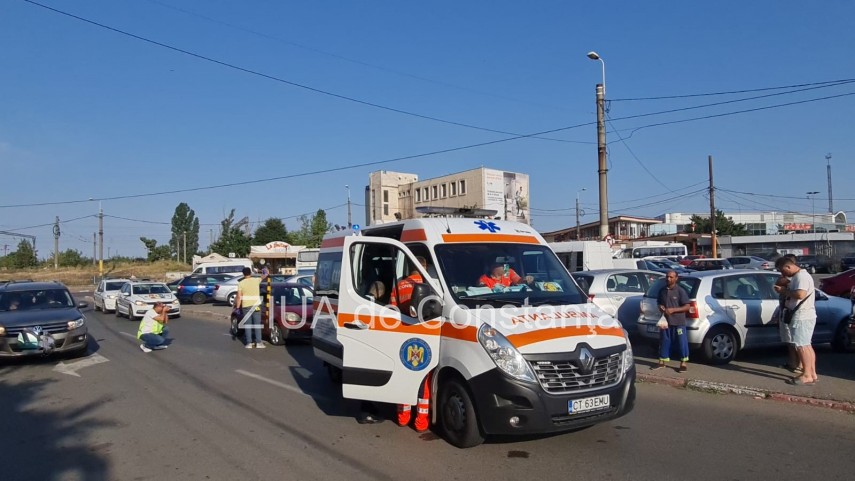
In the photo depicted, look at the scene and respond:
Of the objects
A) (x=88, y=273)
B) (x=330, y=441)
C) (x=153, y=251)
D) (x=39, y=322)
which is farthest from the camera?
(x=153, y=251)

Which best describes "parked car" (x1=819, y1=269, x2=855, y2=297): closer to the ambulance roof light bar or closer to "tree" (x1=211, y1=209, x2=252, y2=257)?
the ambulance roof light bar

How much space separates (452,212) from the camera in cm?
823

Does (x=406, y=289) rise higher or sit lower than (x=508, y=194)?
lower

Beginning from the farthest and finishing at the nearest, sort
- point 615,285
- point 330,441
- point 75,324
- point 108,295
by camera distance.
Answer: point 108,295 → point 615,285 → point 75,324 → point 330,441

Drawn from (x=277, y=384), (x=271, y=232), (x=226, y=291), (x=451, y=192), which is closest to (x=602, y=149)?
(x=277, y=384)

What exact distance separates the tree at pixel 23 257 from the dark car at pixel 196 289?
6503cm

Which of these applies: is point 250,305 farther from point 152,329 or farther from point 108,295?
point 108,295

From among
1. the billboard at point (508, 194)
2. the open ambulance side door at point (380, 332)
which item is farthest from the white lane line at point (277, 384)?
the billboard at point (508, 194)

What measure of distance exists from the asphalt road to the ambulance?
0.43 m

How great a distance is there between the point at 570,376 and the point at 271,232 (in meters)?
93.0

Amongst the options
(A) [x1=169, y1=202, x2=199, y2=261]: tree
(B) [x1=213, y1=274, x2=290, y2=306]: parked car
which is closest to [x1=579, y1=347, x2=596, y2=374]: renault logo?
(B) [x1=213, y1=274, x2=290, y2=306]: parked car

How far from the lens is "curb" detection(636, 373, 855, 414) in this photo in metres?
7.38

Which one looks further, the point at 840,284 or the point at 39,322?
the point at 840,284

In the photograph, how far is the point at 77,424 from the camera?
7.39m
